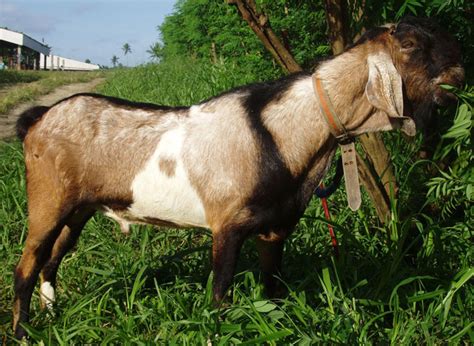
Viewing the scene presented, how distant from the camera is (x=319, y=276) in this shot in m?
3.20

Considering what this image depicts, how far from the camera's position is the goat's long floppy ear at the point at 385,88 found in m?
2.36

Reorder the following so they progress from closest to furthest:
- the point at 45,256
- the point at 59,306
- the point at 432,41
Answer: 1. the point at 432,41
2. the point at 45,256
3. the point at 59,306

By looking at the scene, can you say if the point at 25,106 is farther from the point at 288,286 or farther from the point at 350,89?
the point at 350,89

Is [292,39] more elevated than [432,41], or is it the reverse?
[292,39]

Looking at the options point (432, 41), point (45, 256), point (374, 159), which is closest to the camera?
point (432, 41)

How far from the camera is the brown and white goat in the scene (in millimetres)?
2430

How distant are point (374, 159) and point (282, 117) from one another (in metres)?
1.34

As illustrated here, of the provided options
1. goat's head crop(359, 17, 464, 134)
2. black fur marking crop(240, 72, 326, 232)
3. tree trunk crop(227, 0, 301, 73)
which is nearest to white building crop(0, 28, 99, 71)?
tree trunk crop(227, 0, 301, 73)

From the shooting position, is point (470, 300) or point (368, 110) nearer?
point (368, 110)

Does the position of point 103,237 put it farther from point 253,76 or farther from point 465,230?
point 253,76

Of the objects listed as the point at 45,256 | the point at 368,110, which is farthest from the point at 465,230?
the point at 45,256

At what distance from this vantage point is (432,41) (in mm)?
2398

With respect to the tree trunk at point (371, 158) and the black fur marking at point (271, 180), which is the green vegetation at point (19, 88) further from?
the black fur marking at point (271, 180)

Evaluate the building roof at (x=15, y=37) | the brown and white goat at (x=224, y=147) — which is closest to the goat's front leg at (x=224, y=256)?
the brown and white goat at (x=224, y=147)
